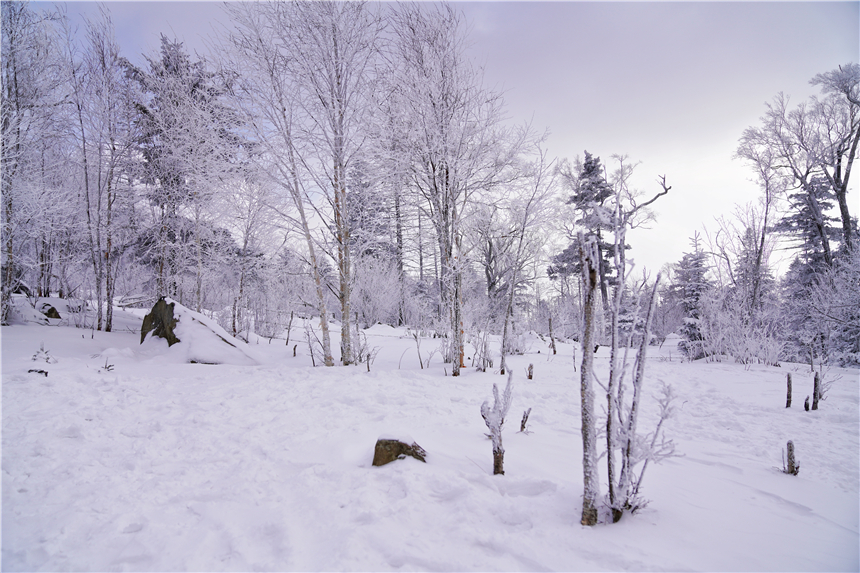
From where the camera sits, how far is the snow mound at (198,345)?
23.1ft

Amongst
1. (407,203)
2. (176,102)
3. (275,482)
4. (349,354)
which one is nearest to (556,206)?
(407,203)

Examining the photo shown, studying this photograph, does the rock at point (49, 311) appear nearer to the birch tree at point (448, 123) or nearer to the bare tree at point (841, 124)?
the birch tree at point (448, 123)

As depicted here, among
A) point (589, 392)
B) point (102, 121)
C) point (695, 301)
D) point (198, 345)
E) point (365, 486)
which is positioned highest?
point (102, 121)

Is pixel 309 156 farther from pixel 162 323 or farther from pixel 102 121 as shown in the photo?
pixel 102 121

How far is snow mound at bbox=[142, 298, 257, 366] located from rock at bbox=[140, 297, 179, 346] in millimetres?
85

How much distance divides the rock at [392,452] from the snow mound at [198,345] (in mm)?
5772

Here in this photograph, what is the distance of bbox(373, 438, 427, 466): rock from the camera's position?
2.74 metres

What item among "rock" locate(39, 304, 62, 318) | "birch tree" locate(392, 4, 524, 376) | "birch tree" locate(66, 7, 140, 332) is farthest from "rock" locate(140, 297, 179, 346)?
"birch tree" locate(392, 4, 524, 376)

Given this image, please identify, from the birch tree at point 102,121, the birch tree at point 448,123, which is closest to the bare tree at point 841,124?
the birch tree at point 448,123

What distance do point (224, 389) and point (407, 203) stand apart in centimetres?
544

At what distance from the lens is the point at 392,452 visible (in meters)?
2.77

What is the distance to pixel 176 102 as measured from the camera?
35.2 ft

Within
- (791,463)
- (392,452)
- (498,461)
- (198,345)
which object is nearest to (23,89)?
(198,345)

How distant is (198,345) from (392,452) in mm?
6307
